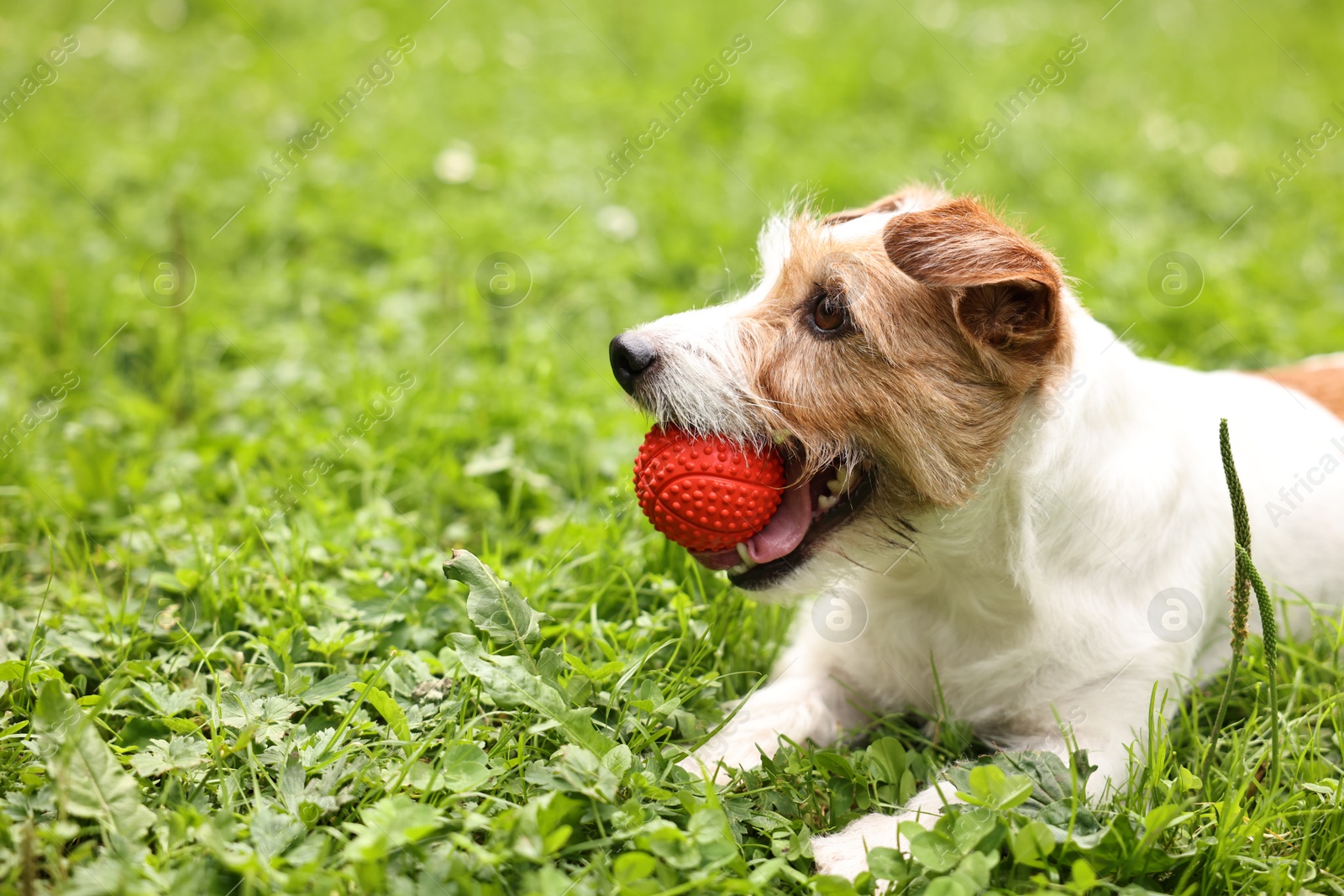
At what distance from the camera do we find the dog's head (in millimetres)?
2465

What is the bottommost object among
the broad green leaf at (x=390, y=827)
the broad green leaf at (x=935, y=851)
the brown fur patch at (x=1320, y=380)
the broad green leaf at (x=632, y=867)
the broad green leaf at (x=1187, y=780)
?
the brown fur patch at (x=1320, y=380)

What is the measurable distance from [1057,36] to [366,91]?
5.31 m

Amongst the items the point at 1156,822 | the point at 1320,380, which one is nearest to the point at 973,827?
the point at 1156,822

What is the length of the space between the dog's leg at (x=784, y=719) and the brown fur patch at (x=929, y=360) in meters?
0.70

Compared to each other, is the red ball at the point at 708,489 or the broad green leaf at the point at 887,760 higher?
the red ball at the point at 708,489

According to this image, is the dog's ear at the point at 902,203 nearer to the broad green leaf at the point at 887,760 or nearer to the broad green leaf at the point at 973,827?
the broad green leaf at the point at 887,760

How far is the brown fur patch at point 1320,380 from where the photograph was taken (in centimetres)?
348

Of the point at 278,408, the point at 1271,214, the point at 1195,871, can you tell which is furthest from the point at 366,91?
the point at 1195,871

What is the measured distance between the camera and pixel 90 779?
2115 millimetres

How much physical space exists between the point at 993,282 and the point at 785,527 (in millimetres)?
762

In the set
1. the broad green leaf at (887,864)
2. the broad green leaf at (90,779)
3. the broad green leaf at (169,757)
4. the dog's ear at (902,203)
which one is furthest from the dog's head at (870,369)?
the broad green leaf at (90,779)

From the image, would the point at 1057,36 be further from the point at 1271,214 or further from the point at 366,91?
the point at 366,91

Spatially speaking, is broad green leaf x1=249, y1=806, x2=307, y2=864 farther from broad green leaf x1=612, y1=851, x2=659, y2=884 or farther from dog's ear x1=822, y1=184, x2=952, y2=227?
dog's ear x1=822, y1=184, x2=952, y2=227

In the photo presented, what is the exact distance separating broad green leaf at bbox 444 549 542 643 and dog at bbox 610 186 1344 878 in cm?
54
